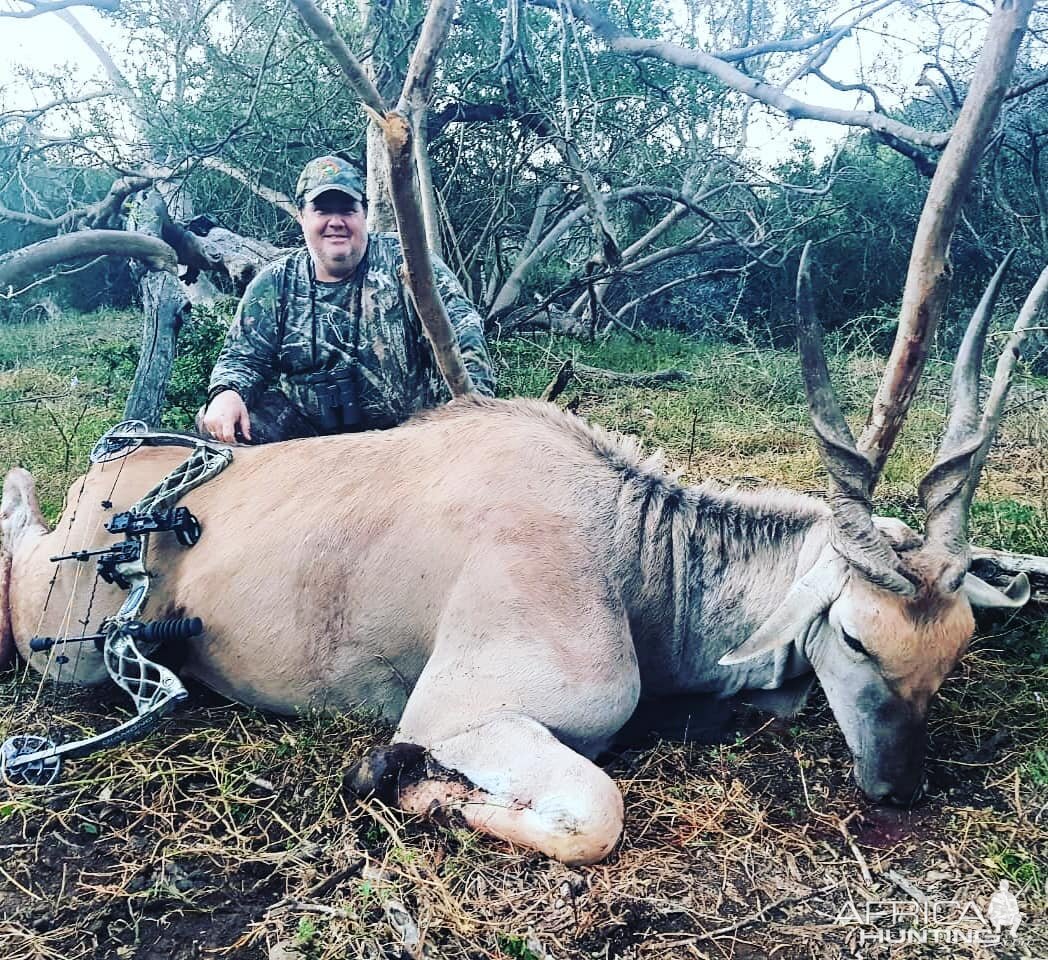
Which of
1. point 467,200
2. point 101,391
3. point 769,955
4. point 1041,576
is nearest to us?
point 769,955

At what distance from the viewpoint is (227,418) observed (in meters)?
4.85

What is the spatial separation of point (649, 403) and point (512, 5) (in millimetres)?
3830

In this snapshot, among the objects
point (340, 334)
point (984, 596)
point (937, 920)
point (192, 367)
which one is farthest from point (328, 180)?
point (937, 920)

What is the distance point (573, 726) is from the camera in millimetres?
3109

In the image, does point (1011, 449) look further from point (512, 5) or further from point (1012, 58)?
point (512, 5)

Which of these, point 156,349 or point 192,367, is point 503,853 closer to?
point 156,349

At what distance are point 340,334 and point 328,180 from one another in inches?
34.8

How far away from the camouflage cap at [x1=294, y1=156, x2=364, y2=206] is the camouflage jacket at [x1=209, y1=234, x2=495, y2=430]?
429mm

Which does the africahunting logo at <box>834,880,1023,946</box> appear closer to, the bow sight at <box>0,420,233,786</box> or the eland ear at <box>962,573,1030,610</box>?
the eland ear at <box>962,573,1030,610</box>

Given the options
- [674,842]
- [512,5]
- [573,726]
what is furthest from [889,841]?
[512,5]

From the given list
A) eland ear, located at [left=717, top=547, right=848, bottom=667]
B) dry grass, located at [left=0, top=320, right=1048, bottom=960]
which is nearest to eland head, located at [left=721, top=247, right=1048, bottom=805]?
eland ear, located at [left=717, top=547, right=848, bottom=667]

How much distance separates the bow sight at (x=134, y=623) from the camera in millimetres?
3283

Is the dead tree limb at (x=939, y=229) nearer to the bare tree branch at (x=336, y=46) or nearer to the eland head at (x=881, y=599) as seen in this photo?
the eland head at (x=881, y=599)

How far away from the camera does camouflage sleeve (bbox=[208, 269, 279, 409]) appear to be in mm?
5336
